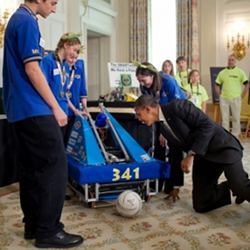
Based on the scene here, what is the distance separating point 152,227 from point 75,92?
55.3 inches

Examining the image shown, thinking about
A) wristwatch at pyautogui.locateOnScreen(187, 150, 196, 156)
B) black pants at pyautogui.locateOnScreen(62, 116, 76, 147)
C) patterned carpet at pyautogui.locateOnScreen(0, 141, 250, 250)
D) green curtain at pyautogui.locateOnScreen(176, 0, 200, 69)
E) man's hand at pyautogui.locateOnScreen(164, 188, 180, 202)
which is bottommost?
patterned carpet at pyautogui.locateOnScreen(0, 141, 250, 250)

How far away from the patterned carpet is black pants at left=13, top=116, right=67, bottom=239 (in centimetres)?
22

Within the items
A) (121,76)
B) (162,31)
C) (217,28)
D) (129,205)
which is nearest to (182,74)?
(121,76)

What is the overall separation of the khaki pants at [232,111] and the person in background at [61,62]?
4351 mm

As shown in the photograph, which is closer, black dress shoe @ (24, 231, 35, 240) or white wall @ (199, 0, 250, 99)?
black dress shoe @ (24, 231, 35, 240)

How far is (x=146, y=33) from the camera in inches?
354

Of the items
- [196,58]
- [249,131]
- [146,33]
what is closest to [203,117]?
[249,131]

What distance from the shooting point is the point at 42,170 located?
7.07 feet

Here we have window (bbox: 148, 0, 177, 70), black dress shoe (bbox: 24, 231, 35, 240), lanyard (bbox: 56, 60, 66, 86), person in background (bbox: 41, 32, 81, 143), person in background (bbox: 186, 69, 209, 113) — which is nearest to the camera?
black dress shoe (bbox: 24, 231, 35, 240)

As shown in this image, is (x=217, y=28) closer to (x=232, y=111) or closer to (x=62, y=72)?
(x=232, y=111)

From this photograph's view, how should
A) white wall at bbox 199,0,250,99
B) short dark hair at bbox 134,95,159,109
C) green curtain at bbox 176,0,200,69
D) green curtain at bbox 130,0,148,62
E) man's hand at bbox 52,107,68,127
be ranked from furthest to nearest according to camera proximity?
1. green curtain at bbox 130,0,148,62
2. green curtain at bbox 176,0,200,69
3. white wall at bbox 199,0,250,99
4. short dark hair at bbox 134,95,159,109
5. man's hand at bbox 52,107,68,127

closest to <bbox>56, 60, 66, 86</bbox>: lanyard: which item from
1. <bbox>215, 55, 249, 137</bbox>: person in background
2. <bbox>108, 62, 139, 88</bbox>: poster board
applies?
<bbox>108, 62, 139, 88</bbox>: poster board

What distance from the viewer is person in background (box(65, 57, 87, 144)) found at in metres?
3.37

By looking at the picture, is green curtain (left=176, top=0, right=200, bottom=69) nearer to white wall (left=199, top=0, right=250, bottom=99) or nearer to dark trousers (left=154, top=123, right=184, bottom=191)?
white wall (left=199, top=0, right=250, bottom=99)
